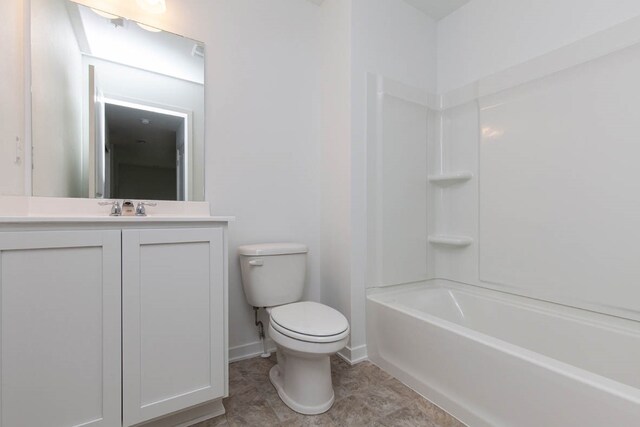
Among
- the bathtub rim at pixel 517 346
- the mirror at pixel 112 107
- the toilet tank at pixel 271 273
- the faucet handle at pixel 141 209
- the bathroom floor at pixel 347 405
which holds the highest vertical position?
the mirror at pixel 112 107

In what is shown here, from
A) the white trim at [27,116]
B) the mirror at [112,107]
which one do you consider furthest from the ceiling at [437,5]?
the white trim at [27,116]

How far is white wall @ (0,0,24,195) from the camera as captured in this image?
116cm

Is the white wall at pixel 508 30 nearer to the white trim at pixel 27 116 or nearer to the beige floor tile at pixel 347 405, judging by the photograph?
the beige floor tile at pixel 347 405

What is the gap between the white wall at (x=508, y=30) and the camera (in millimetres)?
1441

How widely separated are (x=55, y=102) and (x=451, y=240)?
2348 mm

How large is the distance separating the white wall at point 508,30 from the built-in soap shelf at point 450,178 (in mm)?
636

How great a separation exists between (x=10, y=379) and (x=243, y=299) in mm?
1043

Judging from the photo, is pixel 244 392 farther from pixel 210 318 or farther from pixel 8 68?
pixel 8 68

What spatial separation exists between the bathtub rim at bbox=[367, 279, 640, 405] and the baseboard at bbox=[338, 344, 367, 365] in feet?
1.01

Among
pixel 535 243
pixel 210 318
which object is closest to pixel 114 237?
pixel 210 318

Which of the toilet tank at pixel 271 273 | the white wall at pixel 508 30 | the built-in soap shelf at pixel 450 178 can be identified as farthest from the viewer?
the built-in soap shelf at pixel 450 178

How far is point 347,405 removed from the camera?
1374 mm

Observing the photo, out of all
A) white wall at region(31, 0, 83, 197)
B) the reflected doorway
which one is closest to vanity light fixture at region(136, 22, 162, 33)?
white wall at region(31, 0, 83, 197)

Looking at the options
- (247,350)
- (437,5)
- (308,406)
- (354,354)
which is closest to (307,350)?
(308,406)
